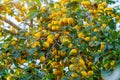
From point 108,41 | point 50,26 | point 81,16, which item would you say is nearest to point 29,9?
point 50,26

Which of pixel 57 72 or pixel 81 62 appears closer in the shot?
pixel 81 62

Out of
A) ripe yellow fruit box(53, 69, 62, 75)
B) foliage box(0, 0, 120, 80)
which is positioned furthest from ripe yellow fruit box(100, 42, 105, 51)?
ripe yellow fruit box(53, 69, 62, 75)

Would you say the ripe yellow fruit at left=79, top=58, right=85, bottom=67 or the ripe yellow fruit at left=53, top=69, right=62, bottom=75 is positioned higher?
the ripe yellow fruit at left=53, top=69, right=62, bottom=75

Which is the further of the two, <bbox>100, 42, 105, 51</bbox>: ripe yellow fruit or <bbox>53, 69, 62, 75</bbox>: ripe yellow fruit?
<bbox>53, 69, 62, 75</bbox>: ripe yellow fruit

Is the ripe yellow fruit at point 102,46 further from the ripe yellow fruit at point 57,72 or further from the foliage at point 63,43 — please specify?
the ripe yellow fruit at point 57,72

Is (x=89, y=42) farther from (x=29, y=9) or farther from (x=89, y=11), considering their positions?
(x=29, y=9)

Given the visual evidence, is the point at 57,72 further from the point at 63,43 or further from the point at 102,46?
the point at 102,46

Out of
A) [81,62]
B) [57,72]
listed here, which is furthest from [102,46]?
[57,72]

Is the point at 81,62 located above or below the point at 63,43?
below

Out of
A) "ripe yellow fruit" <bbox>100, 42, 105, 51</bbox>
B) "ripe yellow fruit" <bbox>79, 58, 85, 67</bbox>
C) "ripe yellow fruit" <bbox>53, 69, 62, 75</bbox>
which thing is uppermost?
"ripe yellow fruit" <bbox>100, 42, 105, 51</bbox>

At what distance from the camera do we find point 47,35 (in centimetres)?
147

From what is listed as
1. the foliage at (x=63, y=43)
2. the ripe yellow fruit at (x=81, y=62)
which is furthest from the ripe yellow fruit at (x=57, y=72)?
the ripe yellow fruit at (x=81, y=62)

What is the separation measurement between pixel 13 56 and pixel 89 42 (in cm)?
36

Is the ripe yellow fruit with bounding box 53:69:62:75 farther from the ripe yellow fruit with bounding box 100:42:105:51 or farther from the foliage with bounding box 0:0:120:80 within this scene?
the ripe yellow fruit with bounding box 100:42:105:51
